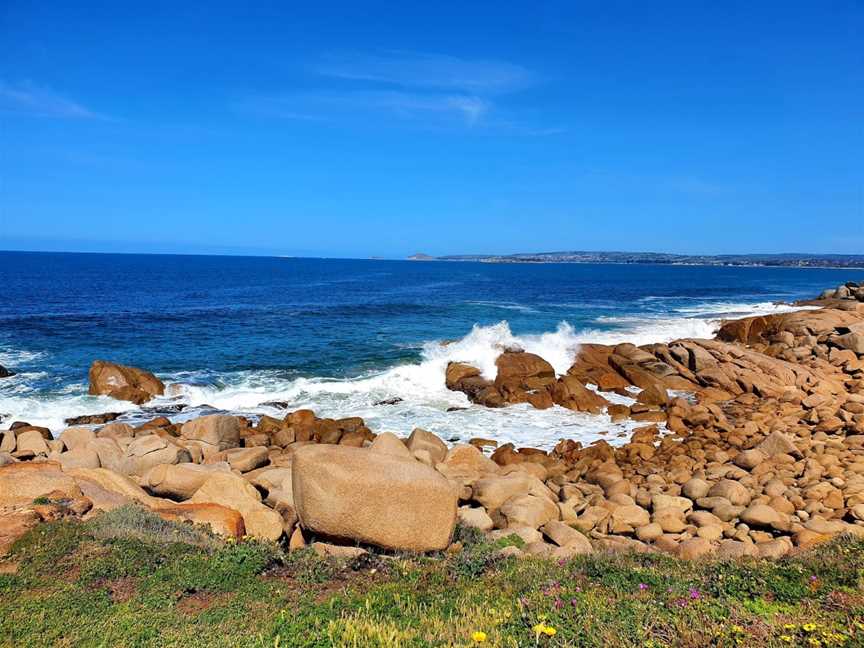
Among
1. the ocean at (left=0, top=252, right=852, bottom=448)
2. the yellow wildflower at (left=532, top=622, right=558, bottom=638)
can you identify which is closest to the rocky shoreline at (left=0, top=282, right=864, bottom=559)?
the ocean at (left=0, top=252, right=852, bottom=448)

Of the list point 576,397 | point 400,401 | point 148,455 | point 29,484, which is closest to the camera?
point 29,484

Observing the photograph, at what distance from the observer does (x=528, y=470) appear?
643 inches

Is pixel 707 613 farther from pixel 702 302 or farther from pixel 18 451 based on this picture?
pixel 702 302

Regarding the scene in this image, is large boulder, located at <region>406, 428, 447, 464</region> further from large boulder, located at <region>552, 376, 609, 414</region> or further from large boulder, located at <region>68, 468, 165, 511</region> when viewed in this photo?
large boulder, located at <region>552, 376, 609, 414</region>

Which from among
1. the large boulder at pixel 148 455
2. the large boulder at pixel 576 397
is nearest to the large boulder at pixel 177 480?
the large boulder at pixel 148 455

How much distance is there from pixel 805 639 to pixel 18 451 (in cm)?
1800

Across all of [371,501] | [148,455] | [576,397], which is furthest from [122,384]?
[371,501]

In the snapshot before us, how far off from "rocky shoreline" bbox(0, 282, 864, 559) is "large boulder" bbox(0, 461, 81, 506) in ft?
0.10

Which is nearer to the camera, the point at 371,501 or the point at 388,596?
the point at 388,596

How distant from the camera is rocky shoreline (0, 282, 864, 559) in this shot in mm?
9336

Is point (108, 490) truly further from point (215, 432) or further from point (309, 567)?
point (215, 432)

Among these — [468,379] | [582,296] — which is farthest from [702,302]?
[468,379]

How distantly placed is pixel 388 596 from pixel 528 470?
9.72 metres

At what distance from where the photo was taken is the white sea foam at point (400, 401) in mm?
21656
